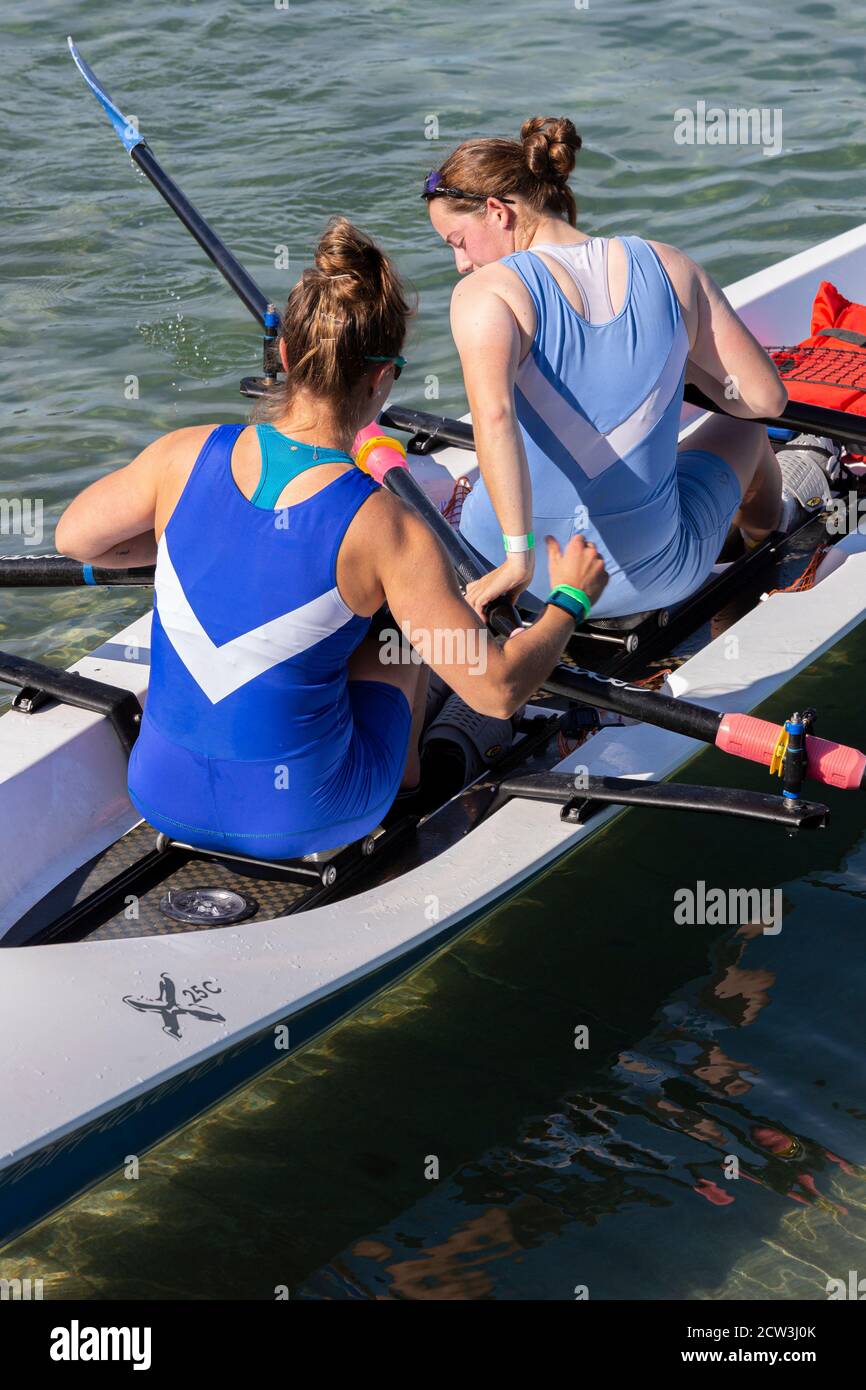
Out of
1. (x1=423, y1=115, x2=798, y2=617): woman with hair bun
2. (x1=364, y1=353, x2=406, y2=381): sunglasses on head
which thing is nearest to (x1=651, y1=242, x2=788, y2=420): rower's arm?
(x1=423, y1=115, x2=798, y2=617): woman with hair bun

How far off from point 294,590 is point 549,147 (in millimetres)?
1330

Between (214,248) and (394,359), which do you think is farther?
(214,248)

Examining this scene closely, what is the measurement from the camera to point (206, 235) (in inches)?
190

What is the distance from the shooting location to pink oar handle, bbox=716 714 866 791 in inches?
126

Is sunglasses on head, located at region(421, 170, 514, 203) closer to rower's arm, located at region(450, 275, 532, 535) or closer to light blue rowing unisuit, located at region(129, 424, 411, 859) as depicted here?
rower's arm, located at region(450, 275, 532, 535)

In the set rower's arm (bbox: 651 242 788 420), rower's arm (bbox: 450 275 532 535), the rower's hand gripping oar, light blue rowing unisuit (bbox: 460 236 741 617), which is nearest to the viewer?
rower's arm (bbox: 450 275 532 535)

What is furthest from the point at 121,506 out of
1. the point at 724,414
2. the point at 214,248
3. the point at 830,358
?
the point at 830,358

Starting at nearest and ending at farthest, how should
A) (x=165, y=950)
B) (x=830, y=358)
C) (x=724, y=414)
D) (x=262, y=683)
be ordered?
(x=262, y=683), (x=165, y=950), (x=724, y=414), (x=830, y=358)

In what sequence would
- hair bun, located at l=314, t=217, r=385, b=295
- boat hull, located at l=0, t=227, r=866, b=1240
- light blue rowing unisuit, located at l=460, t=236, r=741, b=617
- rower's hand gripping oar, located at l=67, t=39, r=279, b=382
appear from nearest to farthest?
1. hair bun, located at l=314, t=217, r=385, b=295
2. boat hull, located at l=0, t=227, r=866, b=1240
3. light blue rowing unisuit, located at l=460, t=236, r=741, b=617
4. rower's hand gripping oar, located at l=67, t=39, r=279, b=382

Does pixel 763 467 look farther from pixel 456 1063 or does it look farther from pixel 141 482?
pixel 141 482

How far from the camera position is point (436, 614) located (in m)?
2.71

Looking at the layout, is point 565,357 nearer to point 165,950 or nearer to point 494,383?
point 494,383
